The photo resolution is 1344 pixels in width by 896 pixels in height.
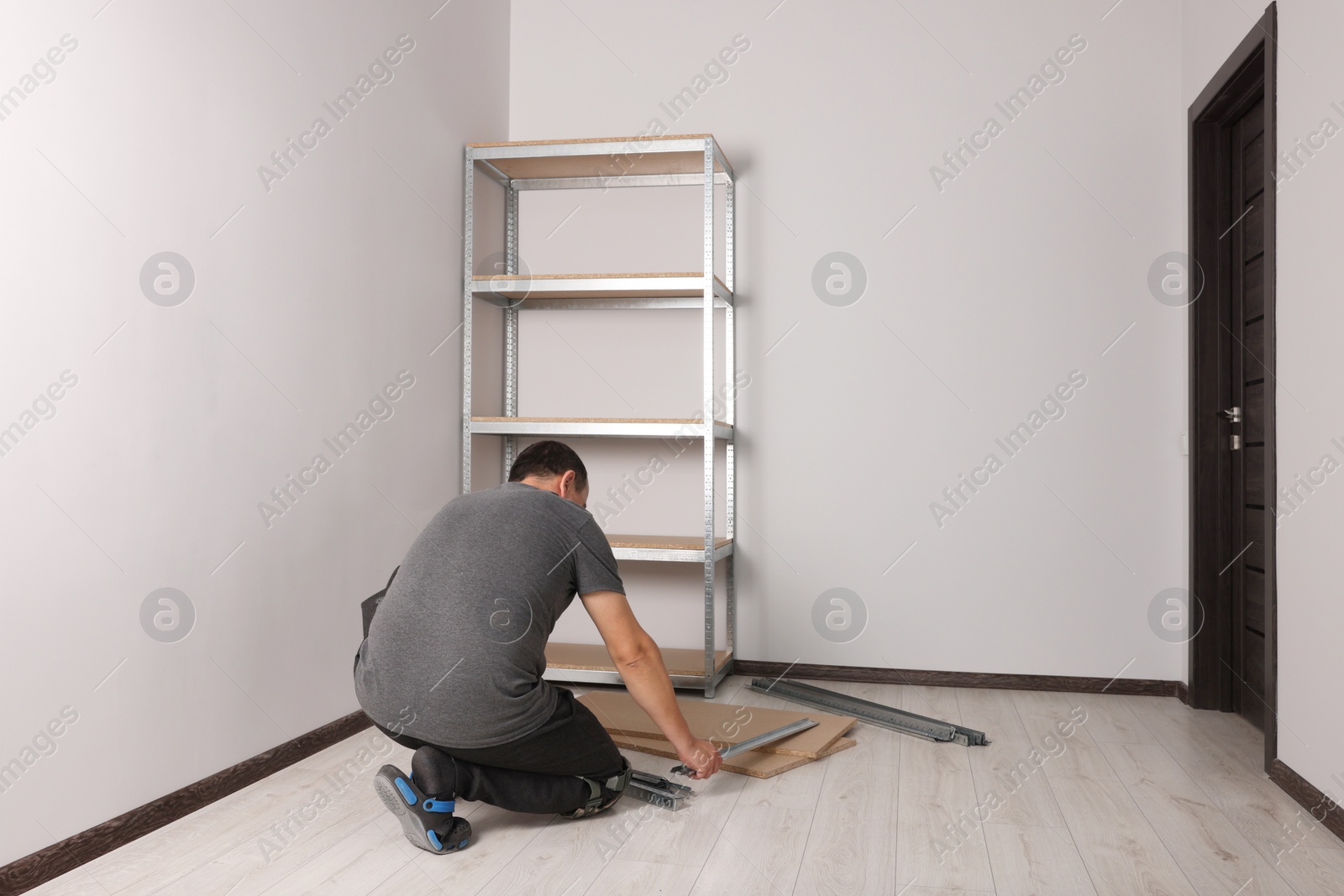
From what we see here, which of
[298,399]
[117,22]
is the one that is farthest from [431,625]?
[117,22]

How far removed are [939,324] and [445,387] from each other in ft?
5.89

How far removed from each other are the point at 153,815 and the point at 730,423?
2.23 meters

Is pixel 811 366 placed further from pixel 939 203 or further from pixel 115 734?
pixel 115 734

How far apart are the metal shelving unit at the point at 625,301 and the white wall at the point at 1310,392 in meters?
1.66

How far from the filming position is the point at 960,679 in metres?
3.51

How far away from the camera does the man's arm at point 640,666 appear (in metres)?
2.02

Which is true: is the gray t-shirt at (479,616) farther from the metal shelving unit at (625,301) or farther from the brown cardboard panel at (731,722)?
the metal shelving unit at (625,301)

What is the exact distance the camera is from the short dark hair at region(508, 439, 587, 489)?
2168 millimetres

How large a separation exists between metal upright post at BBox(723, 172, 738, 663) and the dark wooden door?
1.64 m

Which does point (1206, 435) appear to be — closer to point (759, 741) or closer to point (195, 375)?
point (759, 741)

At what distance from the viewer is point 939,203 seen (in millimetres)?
3537

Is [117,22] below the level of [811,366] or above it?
above

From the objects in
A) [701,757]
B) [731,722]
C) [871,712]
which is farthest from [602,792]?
[871,712]

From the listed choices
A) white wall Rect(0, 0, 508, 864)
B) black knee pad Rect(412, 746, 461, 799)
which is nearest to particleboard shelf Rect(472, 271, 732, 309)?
white wall Rect(0, 0, 508, 864)
